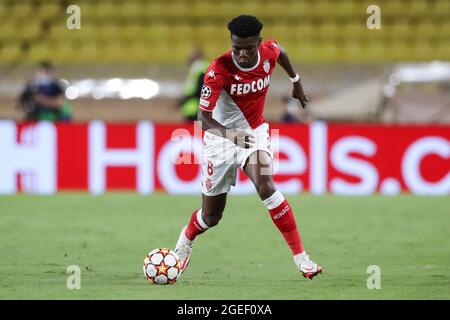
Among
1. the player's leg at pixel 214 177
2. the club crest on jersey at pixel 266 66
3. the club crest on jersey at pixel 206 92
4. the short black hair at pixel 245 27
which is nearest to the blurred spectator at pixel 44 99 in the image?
the player's leg at pixel 214 177

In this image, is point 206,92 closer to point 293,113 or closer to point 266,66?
point 266,66

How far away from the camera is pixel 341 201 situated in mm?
15203

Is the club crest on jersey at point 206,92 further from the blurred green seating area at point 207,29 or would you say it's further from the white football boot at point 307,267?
the blurred green seating area at point 207,29

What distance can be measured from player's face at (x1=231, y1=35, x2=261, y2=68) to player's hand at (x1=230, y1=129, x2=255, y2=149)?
1.83ft

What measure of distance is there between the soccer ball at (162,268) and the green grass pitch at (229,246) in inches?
3.5

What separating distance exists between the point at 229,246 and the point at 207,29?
429 inches

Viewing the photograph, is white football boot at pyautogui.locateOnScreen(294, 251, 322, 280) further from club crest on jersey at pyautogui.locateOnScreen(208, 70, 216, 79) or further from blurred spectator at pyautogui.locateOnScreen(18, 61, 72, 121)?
blurred spectator at pyautogui.locateOnScreen(18, 61, 72, 121)

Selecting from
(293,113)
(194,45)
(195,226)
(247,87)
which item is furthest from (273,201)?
(194,45)

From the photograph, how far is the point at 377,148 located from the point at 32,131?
217 inches

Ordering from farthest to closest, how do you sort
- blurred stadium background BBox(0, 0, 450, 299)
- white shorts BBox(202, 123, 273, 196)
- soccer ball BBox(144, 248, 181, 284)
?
blurred stadium background BBox(0, 0, 450, 299)
white shorts BBox(202, 123, 273, 196)
soccer ball BBox(144, 248, 181, 284)

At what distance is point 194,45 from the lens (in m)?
20.2

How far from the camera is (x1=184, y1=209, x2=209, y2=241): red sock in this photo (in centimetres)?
814

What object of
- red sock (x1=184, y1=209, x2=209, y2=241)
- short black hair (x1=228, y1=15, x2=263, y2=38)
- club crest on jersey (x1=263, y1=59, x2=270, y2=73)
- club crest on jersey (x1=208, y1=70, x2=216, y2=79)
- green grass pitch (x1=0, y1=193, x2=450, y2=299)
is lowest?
green grass pitch (x1=0, y1=193, x2=450, y2=299)

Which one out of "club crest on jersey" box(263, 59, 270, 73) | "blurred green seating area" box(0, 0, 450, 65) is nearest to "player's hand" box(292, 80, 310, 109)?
"club crest on jersey" box(263, 59, 270, 73)
